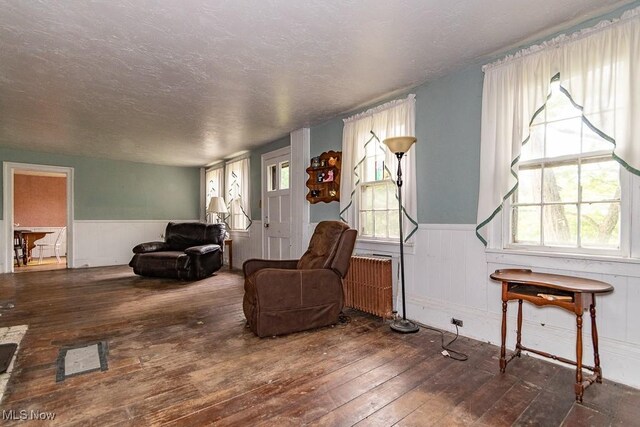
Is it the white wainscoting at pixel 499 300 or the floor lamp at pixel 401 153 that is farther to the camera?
the floor lamp at pixel 401 153

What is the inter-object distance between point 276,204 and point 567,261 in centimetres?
404

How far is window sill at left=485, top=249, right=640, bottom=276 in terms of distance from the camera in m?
1.95

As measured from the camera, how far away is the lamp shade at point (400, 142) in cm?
274

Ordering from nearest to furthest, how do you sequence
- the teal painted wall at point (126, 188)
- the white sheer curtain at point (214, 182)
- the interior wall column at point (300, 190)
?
the interior wall column at point (300, 190) → the teal painted wall at point (126, 188) → the white sheer curtain at point (214, 182)

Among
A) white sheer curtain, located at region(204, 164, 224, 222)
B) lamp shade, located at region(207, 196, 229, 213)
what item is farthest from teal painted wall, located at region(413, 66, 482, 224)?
white sheer curtain, located at region(204, 164, 224, 222)

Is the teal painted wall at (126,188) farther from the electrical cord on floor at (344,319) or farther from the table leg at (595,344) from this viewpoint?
the table leg at (595,344)

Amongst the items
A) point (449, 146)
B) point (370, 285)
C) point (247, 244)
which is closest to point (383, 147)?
point (449, 146)

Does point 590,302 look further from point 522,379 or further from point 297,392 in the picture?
point 297,392

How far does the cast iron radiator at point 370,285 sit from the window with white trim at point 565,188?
1155 millimetres

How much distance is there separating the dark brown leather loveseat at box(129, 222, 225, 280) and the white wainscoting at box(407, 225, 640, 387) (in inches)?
142

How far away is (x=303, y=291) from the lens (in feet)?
9.23

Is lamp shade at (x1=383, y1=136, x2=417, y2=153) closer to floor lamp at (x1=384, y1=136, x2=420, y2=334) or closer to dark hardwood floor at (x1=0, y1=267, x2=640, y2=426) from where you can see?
floor lamp at (x1=384, y1=136, x2=420, y2=334)

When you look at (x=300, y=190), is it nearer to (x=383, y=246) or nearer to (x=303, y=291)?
(x=383, y=246)

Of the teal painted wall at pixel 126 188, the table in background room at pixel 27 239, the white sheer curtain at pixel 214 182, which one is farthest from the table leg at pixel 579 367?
the table in background room at pixel 27 239
